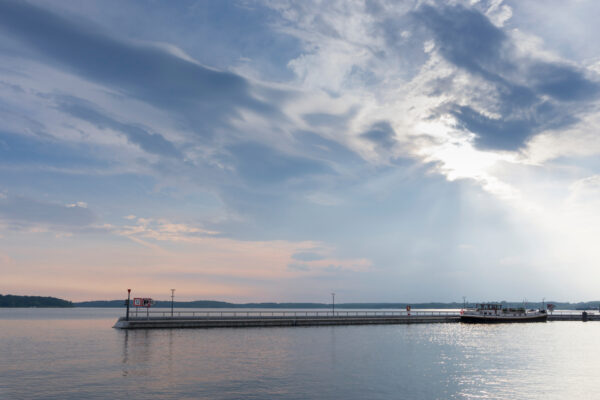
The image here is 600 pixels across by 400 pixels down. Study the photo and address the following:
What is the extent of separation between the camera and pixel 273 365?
2245 inches

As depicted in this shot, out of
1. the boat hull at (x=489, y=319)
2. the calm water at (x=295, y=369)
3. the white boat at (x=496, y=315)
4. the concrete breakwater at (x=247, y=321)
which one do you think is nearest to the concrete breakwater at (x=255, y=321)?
the concrete breakwater at (x=247, y=321)

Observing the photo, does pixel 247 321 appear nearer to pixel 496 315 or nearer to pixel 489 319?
pixel 489 319

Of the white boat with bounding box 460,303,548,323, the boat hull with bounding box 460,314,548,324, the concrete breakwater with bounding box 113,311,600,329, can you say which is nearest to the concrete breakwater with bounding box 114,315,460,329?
the concrete breakwater with bounding box 113,311,600,329

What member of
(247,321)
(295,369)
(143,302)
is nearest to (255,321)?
(247,321)

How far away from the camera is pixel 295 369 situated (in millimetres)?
54594

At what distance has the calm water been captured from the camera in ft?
140

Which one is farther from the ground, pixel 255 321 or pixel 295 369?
pixel 295 369

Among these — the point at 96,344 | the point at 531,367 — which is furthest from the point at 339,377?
the point at 96,344

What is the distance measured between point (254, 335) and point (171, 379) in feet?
167

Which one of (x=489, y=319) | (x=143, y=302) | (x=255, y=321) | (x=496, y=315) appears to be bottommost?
(x=489, y=319)

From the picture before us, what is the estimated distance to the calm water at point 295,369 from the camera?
4269 cm

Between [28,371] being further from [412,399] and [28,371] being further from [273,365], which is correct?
[412,399]

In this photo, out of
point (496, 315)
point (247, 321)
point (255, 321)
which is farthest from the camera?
point (496, 315)

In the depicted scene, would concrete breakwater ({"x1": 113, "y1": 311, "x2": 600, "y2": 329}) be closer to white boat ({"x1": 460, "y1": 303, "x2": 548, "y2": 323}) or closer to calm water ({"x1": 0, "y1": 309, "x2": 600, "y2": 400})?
white boat ({"x1": 460, "y1": 303, "x2": 548, "y2": 323})
